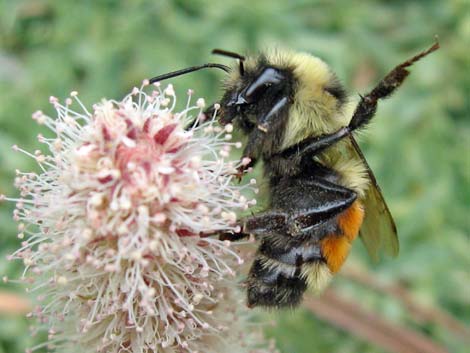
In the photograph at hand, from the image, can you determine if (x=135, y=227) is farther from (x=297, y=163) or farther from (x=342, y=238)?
(x=342, y=238)

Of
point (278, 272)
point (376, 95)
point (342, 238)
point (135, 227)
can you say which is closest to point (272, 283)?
point (278, 272)

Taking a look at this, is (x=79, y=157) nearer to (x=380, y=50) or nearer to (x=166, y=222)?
(x=166, y=222)

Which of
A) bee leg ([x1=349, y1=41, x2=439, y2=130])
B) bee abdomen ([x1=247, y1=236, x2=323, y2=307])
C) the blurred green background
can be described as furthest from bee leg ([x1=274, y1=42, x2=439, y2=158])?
the blurred green background

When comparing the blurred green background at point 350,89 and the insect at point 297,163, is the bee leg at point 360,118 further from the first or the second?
the blurred green background at point 350,89

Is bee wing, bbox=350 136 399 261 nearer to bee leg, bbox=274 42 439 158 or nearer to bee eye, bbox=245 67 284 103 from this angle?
bee leg, bbox=274 42 439 158

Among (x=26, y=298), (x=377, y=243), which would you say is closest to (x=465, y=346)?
(x=377, y=243)

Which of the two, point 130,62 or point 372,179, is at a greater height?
point 372,179
